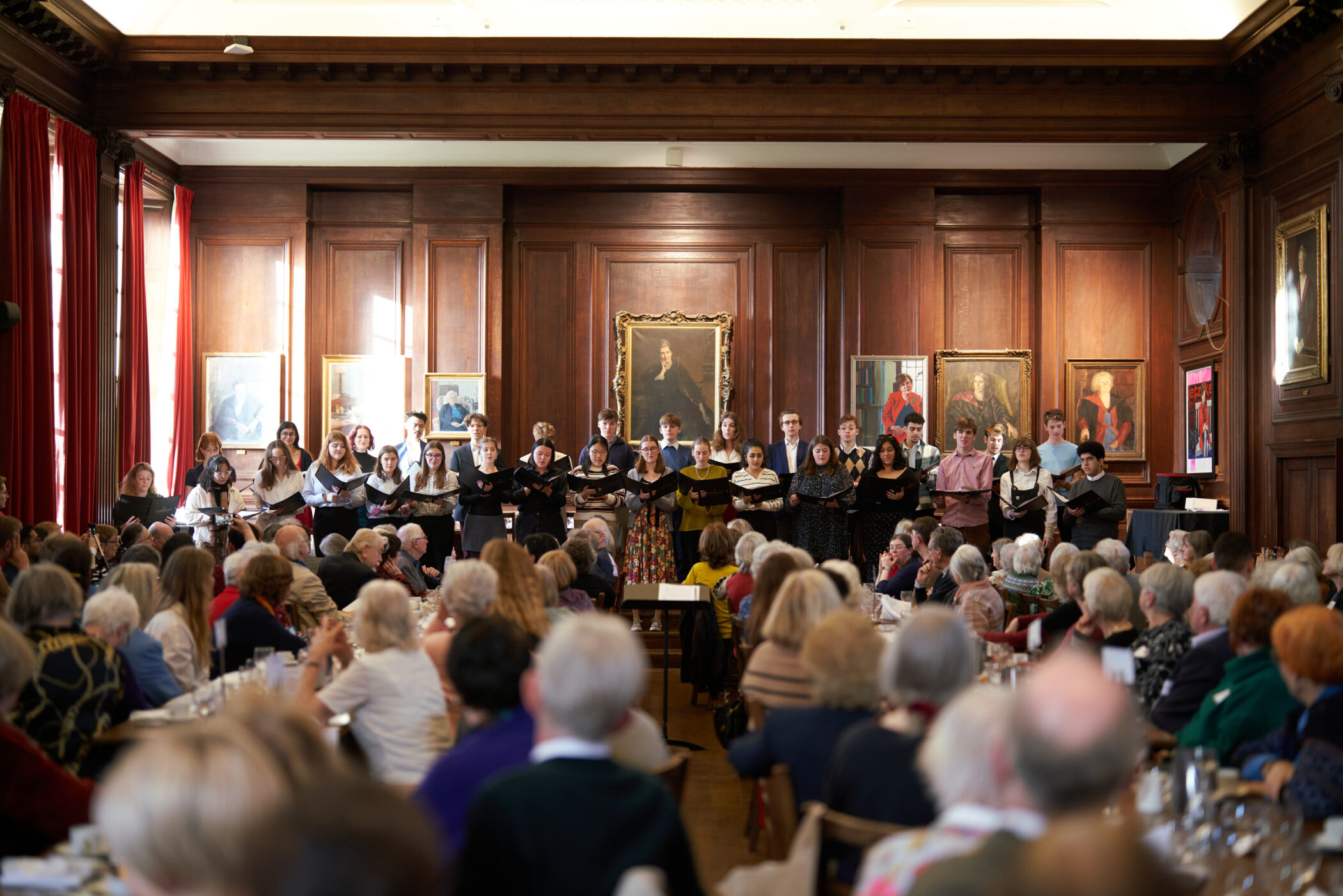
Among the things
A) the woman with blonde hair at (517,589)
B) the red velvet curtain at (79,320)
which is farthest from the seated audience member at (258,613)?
the red velvet curtain at (79,320)

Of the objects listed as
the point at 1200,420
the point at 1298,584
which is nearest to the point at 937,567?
the point at 1298,584

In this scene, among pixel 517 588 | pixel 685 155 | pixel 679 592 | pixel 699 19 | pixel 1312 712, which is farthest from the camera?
pixel 685 155

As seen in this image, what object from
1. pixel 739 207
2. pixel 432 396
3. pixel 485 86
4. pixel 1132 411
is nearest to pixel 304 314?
pixel 432 396

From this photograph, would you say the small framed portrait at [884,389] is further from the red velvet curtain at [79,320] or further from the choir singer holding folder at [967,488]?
the red velvet curtain at [79,320]

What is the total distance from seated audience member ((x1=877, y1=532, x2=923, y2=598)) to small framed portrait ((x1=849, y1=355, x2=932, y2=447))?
489cm

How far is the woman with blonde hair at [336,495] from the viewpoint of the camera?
10.3m

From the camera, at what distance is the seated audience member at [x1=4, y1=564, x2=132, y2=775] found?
12.1 ft

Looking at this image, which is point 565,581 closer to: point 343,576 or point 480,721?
point 343,576

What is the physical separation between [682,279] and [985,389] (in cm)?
390

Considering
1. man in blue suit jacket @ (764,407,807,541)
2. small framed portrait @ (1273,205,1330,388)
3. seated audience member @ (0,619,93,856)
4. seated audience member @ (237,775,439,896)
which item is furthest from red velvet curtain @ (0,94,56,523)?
small framed portrait @ (1273,205,1330,388)

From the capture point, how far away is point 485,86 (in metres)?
11.7

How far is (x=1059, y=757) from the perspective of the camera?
5.69ft

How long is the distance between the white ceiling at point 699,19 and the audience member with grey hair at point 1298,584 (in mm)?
8061

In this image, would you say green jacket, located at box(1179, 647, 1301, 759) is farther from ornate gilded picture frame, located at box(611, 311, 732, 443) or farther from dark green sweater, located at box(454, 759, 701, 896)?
ornate gilded picture frame, located at box(611, 311, 732, 443)
